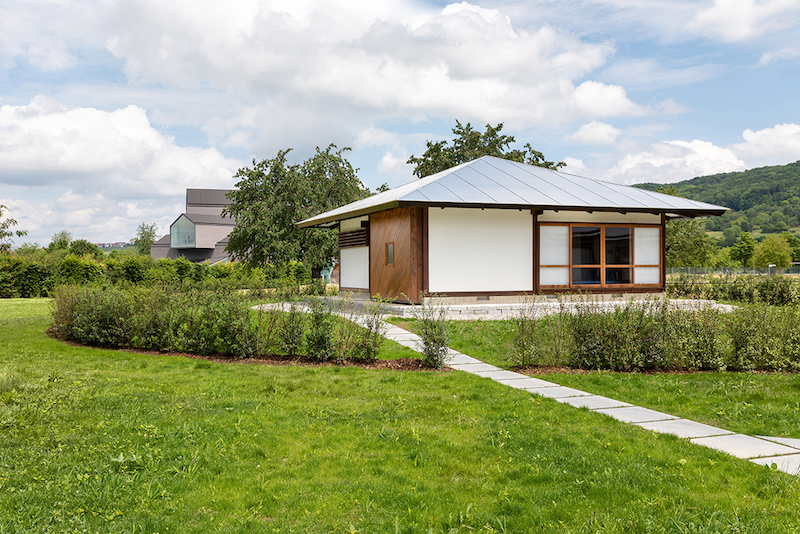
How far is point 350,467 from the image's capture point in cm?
385

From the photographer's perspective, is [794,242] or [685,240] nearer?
[685,240]

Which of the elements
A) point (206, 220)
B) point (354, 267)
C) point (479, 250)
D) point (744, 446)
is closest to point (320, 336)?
point (744, 446)

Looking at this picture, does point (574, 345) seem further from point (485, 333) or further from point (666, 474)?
point (666, 474)

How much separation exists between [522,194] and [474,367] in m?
8.08


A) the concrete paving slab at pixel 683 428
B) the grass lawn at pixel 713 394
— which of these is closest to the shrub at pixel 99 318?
the grass lawn at pixel 713 394

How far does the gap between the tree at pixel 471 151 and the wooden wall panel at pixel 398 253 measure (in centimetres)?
1717

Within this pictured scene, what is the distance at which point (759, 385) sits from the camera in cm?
662

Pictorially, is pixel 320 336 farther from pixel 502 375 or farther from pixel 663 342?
pixel 663 342

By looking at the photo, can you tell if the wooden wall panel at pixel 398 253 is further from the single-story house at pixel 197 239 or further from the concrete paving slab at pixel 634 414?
the single-story house at pixel 197 239

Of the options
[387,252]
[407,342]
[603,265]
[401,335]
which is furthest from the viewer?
[603,265]

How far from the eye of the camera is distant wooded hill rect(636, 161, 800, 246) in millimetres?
63656

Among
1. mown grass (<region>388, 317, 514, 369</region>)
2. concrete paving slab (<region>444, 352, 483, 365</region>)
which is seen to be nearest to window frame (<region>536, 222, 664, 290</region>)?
mown grass (<region>388, 317, 514, 369</region>)

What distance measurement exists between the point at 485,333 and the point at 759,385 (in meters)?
4.99

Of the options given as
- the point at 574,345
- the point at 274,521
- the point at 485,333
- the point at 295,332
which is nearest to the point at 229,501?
the point at 274,521
